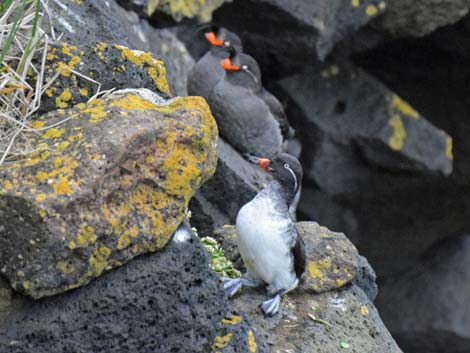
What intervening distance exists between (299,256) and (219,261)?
1.47ft

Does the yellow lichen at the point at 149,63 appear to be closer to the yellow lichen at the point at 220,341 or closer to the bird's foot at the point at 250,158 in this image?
the yellow lichen at the point at 220,341

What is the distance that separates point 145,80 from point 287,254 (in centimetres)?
101

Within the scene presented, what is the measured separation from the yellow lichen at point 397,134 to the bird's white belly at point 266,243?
565cm

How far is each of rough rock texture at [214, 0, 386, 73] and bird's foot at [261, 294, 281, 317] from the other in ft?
16.3

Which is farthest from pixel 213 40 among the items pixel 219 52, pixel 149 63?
pixel 149 63

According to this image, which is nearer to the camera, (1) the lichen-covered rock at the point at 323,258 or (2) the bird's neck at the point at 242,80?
(1) the lichen-covered rock at the point at 323,258

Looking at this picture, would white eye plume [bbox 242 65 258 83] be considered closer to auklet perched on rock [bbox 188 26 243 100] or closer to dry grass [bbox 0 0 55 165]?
auklet perched on rock [bbox 188 26 243 100]

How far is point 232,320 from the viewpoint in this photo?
3973 millimetres

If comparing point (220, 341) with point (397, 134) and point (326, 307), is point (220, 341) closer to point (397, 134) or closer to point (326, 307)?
point (326, 307)

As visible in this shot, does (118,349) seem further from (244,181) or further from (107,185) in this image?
(244,181)

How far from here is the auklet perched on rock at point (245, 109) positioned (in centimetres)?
873

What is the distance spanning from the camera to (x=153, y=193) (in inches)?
144

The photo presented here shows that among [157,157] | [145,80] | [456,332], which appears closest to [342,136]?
[456,332]

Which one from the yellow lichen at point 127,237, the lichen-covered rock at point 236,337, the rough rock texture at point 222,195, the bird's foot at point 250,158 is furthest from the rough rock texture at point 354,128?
the yellow lichen at point 127,237
